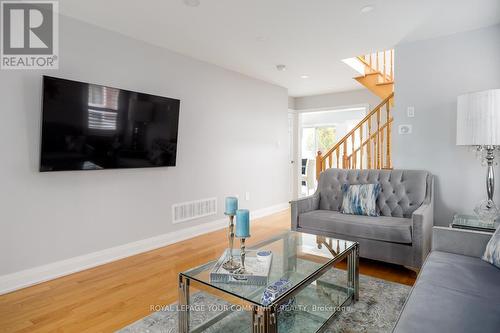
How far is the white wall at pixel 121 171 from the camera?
2531mm

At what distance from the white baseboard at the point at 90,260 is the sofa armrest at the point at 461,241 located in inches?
112

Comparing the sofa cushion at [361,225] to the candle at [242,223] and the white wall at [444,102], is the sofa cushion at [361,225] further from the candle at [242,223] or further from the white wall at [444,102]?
the candle at [242,223]

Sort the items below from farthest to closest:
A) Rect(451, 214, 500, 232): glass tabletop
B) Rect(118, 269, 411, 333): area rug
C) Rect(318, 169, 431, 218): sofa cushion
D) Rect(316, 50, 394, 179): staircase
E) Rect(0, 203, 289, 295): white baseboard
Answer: Rect(316, 50, 394, 179): staircase < Rect(318, 169, 431, 218): sofa cushion < Rect(0, 203, 289, 295): white baseboard < Rect(451, 214, 500, 232): glass tabletop < Rect(118, 269, 411, 333): area rug

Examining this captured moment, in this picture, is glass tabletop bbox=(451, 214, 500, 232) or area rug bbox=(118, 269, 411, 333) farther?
glass tabletop bbox=(451, 214, 500, 232)

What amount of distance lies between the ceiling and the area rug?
241 cm

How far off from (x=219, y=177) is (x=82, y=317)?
264 cm

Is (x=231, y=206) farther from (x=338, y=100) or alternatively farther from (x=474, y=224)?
(x=338, y=100)

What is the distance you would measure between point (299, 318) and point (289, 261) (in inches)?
13.5

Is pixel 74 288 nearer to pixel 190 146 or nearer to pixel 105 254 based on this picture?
pixel 105 254

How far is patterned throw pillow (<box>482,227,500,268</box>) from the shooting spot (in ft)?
5.68

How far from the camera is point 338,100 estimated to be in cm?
609

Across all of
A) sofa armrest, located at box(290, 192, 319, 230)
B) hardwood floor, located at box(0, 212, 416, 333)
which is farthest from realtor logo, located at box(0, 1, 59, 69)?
sofa armrest, located at box(290, 192, 319, 230)

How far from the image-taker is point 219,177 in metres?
4.45

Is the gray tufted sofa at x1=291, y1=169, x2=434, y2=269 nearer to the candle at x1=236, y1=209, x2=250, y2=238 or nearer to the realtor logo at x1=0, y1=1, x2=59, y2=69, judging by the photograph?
the candle at x1=236, y1=209, x2=250, y2=238
